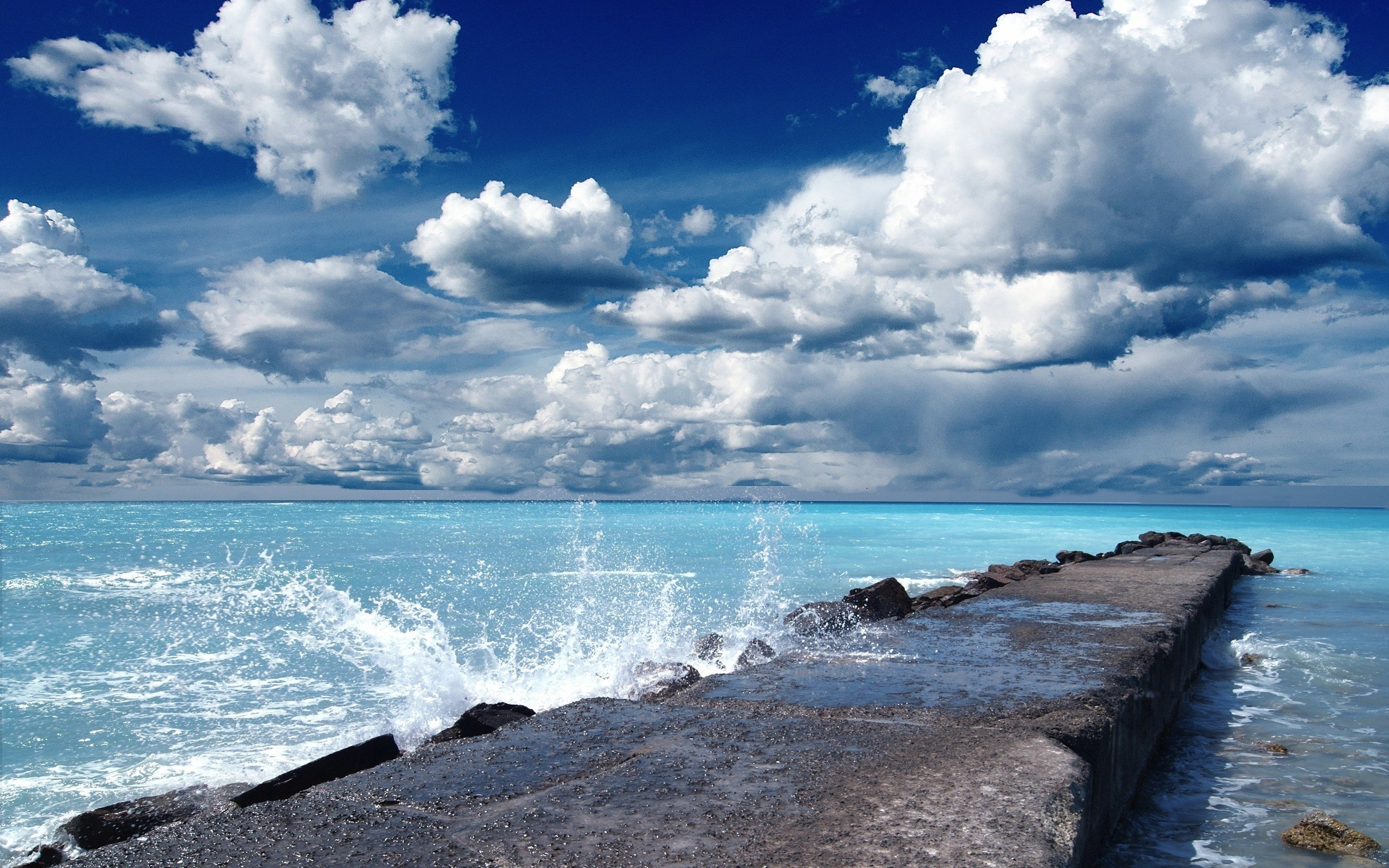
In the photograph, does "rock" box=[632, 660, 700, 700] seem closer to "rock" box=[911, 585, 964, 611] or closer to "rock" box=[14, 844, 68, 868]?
"rock" box=[14, 844, 68, 868]

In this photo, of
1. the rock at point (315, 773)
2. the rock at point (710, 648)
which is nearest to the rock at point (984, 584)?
the rock at point (710, 648)

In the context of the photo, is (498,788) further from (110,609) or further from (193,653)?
(110,609)

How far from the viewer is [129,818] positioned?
4.11 meters

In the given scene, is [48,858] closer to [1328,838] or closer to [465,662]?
[1328,838]

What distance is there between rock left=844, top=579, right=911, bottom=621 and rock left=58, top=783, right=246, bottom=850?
5.69m

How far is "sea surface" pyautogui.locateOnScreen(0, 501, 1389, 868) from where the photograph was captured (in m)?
4.72

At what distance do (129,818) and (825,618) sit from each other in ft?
19.0

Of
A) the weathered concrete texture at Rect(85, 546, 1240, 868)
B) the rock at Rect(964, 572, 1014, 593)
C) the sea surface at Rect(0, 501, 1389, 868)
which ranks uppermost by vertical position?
the weathered concrete texture at Rect(85, 546, 1240, 868)

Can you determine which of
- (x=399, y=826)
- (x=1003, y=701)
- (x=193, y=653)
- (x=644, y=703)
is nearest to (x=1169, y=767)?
(x=1003, y=701)

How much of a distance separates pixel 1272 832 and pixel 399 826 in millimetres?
3684

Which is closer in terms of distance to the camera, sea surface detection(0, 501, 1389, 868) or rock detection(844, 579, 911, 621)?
sea surface detection(0, 501, 1389, 868)

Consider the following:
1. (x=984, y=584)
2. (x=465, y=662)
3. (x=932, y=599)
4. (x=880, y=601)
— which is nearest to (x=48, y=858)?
(x=880, y=601)

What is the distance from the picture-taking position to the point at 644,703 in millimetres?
3670

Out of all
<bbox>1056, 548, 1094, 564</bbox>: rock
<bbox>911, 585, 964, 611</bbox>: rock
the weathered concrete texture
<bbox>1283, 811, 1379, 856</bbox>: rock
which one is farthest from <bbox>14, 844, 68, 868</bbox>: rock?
<bbox>1056, 548, 1094, 564</bbox>: rock
